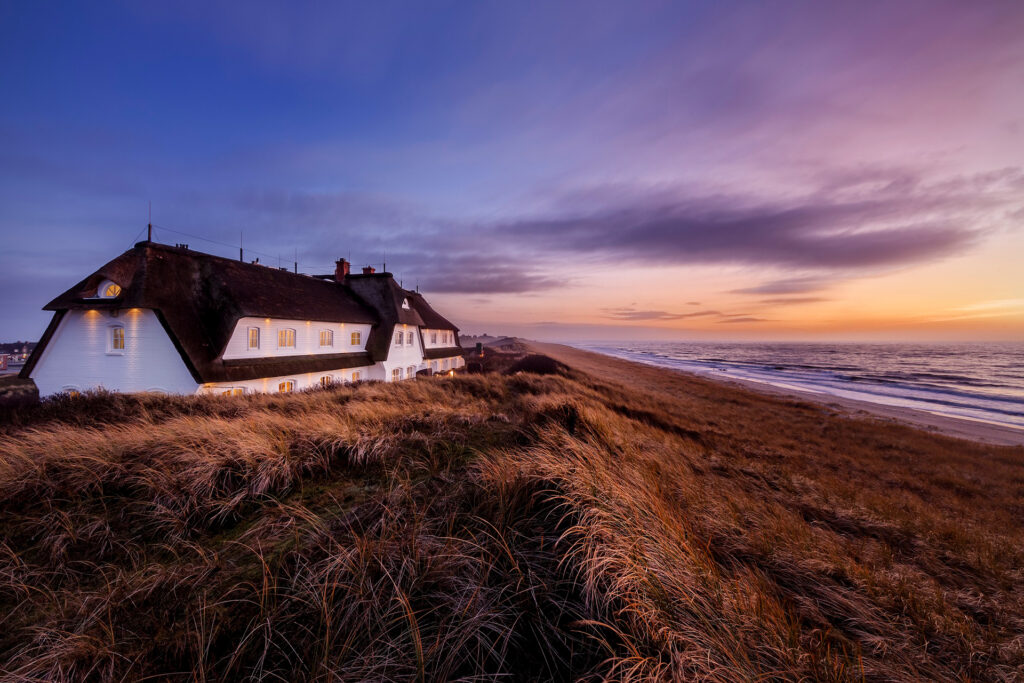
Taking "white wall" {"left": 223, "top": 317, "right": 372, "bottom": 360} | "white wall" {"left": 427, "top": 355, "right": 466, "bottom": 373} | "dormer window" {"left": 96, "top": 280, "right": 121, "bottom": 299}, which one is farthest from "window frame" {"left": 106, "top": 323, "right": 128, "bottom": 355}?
"white wall" {"left": 427, "top": 355, "right": 466, "bottom": 373}

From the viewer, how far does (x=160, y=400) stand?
→ 1005cm

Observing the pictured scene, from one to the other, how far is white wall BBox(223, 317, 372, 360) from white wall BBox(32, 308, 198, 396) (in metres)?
2.11

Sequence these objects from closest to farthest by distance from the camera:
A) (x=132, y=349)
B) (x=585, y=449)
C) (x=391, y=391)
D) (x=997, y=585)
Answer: (x=997, y=585) < (x=585, y=449) < (x=391, y=391) < (x=132, y=349)

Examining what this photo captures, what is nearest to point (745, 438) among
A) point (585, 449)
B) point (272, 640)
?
point (585, 449)

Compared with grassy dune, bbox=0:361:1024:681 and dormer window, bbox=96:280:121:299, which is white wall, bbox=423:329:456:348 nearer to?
dormer window, bbox=96:280:121:299

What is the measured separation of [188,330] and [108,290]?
12.4ft

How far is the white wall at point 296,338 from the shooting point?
1783cm

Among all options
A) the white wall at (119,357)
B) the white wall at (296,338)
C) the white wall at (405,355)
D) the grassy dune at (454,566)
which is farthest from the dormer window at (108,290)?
the grassy dune at (454,566)

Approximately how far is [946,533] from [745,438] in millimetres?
5890

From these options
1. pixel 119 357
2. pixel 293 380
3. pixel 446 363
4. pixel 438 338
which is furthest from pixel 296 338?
pixel 446 363

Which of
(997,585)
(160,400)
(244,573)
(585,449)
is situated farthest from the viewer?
(160,400)

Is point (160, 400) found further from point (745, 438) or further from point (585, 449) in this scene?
point (745, 438)

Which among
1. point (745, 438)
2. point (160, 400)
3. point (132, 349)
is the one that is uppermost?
point (132, 349)

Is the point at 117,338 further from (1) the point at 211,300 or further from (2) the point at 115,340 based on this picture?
(1) the point at 211,300
